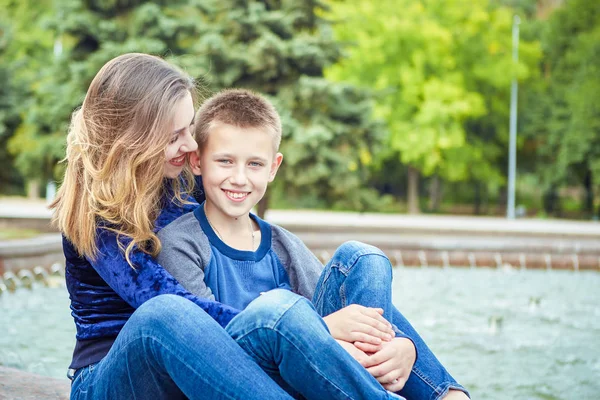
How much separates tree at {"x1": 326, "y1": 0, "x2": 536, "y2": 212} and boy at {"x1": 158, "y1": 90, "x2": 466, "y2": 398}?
66.7ft

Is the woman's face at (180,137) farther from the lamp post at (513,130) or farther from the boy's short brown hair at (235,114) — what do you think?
the lamp post at (513,130)

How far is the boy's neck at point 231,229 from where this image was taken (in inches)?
107

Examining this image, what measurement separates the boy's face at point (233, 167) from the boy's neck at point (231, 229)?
0.05 ft

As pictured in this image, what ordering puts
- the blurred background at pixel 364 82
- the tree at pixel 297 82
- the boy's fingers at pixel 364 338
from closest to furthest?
the boy's fingers at pixel 364 338, the tree at pixel 297 82, the blurred background at pixel 364 82

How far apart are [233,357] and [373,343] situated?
496 mm

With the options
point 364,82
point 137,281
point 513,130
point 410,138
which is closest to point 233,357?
point 137,281

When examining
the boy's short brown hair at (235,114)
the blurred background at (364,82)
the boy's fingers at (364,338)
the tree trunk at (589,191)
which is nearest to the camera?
the boy's fingers at (364,338)

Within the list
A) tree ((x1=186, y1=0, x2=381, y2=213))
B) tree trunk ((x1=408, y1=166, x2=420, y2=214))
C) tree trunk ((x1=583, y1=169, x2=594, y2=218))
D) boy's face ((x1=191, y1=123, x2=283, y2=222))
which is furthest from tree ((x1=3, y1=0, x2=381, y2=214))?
tree trunk ((x1=583, y1=169, x2=594, y2=218))

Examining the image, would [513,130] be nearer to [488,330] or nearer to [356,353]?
[488,330]

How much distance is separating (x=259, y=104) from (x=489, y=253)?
8.50 m

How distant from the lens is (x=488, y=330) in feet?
19.9

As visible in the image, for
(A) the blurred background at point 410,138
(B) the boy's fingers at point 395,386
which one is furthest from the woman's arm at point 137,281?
(A) the blurred background at point 410,138

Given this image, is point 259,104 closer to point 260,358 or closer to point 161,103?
point 161,103

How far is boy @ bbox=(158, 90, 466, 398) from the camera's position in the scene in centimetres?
237
